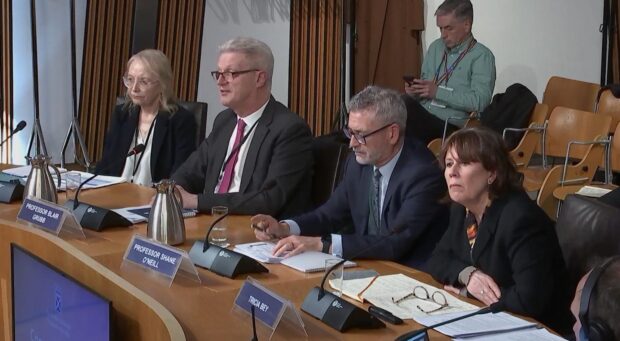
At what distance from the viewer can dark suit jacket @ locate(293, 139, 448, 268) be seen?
8.54 feet

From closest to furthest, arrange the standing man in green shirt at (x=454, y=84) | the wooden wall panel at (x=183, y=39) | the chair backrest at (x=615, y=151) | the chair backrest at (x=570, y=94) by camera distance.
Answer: the chair backrest at (x=615, y=151) < the standing man in green shirt at (x=454, y=84) < the chair backrest at (x=570, y=94) < the wooden wall panel at (x=183, y=39)

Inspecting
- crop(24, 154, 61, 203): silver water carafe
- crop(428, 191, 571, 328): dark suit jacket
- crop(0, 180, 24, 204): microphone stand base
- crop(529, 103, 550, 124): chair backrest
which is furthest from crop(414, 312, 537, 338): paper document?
crop(529, 103, 550, 124): chair backrest

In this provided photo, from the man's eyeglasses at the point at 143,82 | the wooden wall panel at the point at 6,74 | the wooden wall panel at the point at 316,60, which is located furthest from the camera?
the wooden wall panel at the point at 316,60

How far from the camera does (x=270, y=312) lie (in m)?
1.77

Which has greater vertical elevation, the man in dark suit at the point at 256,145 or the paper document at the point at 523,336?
the man in dark suit at the point at 256,145

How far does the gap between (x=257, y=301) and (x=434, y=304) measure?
465 mm

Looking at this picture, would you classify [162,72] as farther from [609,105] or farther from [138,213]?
[609,105]

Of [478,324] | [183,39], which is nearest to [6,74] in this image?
[183,39]

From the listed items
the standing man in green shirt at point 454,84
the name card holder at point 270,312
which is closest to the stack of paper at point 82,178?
the name card holder at point 270,312

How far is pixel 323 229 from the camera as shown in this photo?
3.05 meters

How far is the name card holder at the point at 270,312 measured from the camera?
1.74 metres

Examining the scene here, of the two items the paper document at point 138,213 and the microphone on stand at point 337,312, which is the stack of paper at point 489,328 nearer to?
the microphone on stand at point 337,312

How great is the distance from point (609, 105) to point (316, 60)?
8.60ft

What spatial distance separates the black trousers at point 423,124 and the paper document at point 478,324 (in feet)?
11.8
